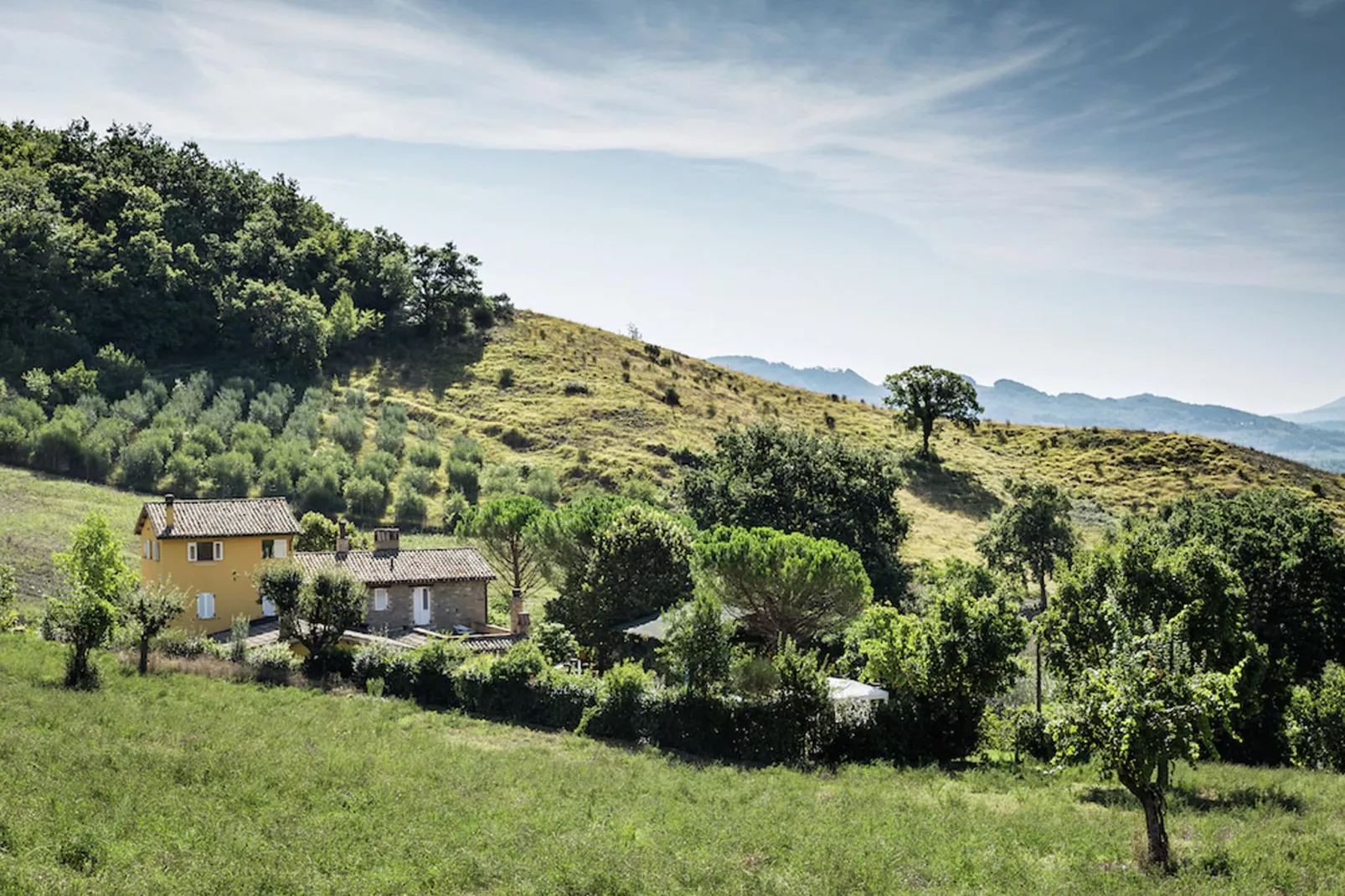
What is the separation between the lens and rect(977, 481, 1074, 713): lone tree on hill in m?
68.3

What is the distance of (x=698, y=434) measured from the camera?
106625mm

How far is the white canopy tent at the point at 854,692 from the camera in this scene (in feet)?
104

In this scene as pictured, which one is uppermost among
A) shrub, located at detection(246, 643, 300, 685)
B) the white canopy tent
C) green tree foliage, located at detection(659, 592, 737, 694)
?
green tree foliage, located at detection(659, 592, 737, 694)

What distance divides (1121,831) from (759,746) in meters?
11.2

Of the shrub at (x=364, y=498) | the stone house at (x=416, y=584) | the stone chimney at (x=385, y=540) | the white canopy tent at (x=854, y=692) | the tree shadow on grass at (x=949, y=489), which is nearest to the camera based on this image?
the white canopy tent at (x=854, y=692)

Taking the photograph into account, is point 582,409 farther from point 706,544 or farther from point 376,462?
point 706,544

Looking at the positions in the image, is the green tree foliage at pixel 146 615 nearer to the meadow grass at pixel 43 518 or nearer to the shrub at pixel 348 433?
the meadow grass at pixel 43 518

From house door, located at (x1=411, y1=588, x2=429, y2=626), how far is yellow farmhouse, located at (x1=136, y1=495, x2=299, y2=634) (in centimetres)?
682

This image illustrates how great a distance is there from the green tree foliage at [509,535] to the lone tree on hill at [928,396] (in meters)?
57.5

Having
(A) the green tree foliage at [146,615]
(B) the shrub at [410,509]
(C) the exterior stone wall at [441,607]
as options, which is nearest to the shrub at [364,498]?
(B) the shrub at [410,509]

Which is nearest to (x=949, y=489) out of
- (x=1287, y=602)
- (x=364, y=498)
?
(x=364, y=498)

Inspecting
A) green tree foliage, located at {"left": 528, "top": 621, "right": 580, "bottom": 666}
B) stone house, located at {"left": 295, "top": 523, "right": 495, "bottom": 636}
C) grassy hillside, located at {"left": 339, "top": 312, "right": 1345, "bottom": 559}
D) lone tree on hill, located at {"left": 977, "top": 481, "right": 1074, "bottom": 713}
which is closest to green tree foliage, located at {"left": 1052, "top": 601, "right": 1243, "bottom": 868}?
green tree foliage, located at {"left": 528, "top": 621, "right": 580, "bottom": 666}

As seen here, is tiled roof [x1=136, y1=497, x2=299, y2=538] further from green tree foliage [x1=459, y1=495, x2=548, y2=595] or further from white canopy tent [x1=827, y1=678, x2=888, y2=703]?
white canopy tent [x1=827, y1=678, x2=888, y2=703]

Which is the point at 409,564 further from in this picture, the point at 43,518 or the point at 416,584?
the point at 43,518
